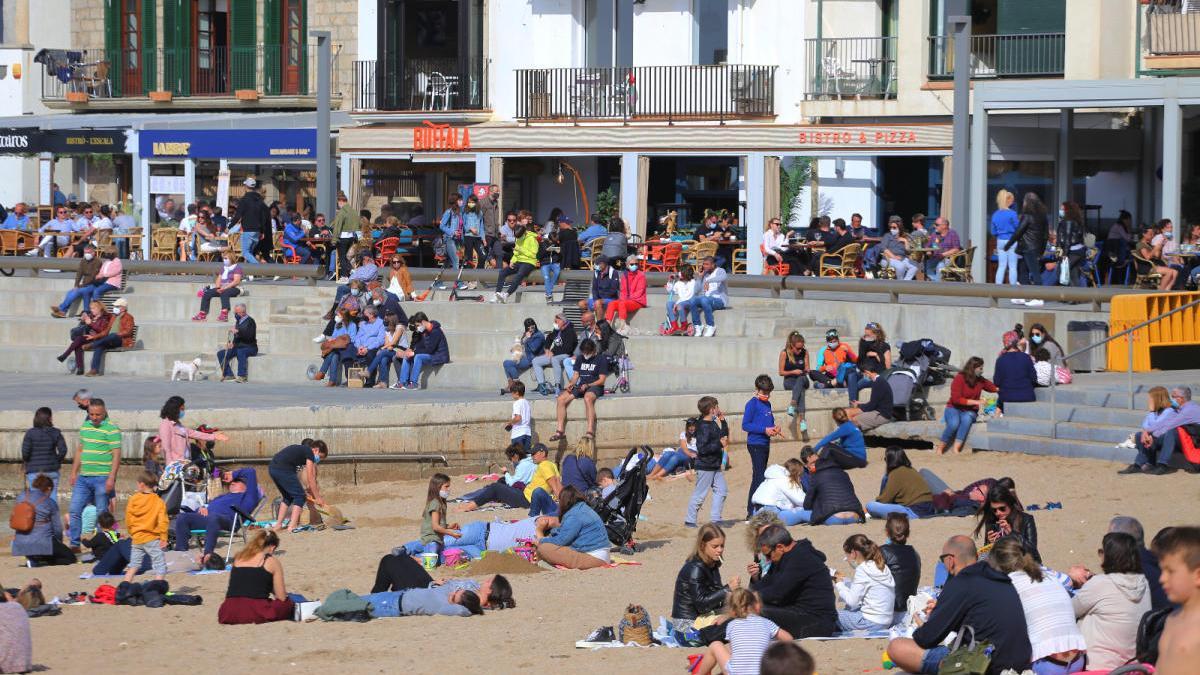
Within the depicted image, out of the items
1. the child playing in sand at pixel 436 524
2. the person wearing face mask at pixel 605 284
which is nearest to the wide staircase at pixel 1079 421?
the person wearing face mask at pixel 605 284

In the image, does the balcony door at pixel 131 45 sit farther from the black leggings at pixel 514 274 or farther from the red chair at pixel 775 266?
the red chair at pixel 775 266

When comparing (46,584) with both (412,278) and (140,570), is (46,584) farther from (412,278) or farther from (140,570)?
(412,278)

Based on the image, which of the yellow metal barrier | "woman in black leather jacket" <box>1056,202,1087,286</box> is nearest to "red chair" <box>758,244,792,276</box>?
"woman in black leather jacket" <box>1056,202,1087,286</box>

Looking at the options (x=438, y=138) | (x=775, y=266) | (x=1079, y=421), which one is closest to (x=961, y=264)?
(x=775, y=266)

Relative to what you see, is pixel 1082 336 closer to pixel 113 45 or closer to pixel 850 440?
pixel 850 440

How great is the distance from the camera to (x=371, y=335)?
Result: 79.5 feet

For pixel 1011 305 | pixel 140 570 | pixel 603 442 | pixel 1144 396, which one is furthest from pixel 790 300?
pixel 140 570

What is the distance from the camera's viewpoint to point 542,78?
3478cm

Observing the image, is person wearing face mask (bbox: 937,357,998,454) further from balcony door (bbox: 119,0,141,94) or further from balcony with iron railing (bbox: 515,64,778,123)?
balcony door (bbox: 119,0,141,94)

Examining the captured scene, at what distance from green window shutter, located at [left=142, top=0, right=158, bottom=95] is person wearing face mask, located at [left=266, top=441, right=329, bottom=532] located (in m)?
23.4

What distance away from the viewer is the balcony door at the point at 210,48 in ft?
129

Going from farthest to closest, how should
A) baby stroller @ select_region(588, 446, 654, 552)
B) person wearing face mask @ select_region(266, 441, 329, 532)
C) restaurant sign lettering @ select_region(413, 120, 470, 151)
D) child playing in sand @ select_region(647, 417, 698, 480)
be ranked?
restaurant sign lettering @ select_region(413, 120, 470, 151) < child playing in sand @ select_region(647, 417, 698, 480) < person wearing face mask @ select_region(266, 441, 329, 532) < baby stroller @ select_region(588, 446, 654, 552)

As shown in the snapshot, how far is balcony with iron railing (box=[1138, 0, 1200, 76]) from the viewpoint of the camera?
1051 inches

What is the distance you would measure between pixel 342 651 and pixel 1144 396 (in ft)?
34.6
